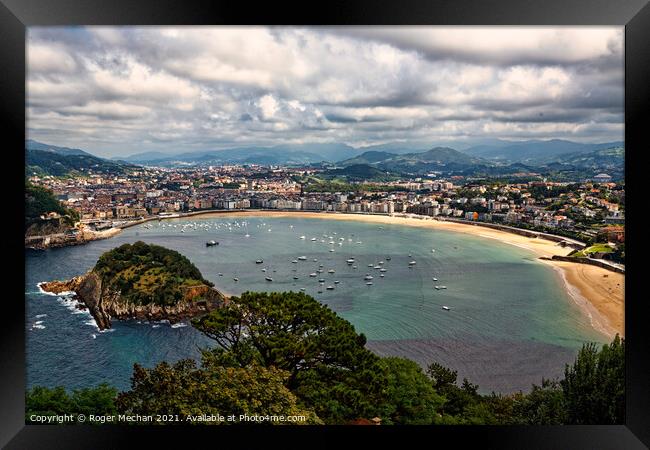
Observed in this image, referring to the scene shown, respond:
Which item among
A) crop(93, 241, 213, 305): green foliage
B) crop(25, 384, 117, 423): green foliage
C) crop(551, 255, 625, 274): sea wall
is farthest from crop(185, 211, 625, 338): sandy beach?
crop(25, 384, 117, 423): green foliage

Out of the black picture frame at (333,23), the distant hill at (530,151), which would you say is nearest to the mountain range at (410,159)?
the distant hill at (530,151)

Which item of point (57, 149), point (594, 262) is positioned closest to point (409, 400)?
point (594, 262)

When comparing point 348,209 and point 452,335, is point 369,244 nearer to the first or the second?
point 348,209

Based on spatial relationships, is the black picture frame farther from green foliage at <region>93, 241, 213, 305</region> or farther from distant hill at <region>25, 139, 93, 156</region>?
green foliage at <region>93, 241, 213, 305</region>

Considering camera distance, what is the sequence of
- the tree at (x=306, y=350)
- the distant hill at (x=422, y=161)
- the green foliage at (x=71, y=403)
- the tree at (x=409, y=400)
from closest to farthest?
the green foliage at (x=71, y=403) → the tree at (x=306, y=350) → the tree at (x=409, y=400) → the distant hill at (x=422, y=161)

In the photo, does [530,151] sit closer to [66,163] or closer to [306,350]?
[306,350]

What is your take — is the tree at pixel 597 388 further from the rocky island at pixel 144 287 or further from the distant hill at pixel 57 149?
the distant hill at pixel 57 149

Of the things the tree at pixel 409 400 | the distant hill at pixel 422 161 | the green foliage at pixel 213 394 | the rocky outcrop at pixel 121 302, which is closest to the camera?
the green foliage at pixel 213 394
